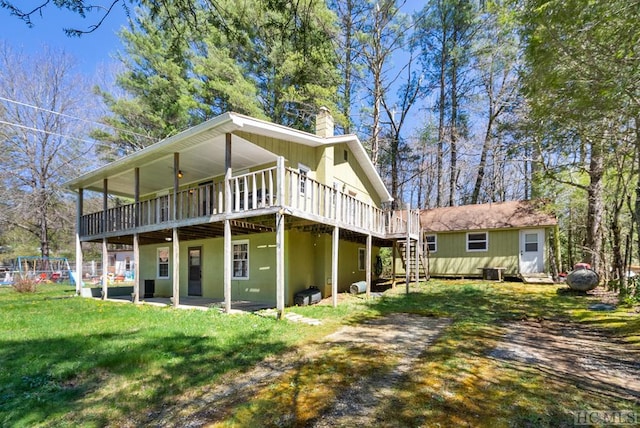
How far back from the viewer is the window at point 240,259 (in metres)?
11.4

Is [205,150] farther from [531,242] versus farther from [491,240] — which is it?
[531,242]

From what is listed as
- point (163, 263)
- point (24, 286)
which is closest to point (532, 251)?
point (163, 263)

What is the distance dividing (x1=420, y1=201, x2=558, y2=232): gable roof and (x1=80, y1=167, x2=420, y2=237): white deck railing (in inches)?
183

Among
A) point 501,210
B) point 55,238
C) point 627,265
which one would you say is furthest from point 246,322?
point 55,238

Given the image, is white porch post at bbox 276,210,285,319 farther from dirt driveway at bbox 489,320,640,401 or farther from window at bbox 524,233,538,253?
window at bbox 524,233,538,253

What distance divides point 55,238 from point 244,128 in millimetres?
29823

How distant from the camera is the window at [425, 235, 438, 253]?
58.2 ft

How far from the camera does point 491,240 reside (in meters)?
16.4

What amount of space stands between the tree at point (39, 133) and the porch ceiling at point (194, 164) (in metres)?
10.3

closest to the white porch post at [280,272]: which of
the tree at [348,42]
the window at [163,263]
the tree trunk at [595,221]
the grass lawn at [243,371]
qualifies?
the grass lawn at [243,371]

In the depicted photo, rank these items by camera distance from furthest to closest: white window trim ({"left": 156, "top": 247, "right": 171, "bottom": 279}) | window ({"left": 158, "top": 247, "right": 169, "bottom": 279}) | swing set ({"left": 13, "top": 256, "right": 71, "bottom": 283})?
swing set ({"left": 13, "top": 256, "right": 71, "bottom": 283})
window ({"left": 158, "top": 247, "right": 169, "bottom": 279})
white window trim ({"left": 156, "top": 247, "right": 171, "bottom": 279})

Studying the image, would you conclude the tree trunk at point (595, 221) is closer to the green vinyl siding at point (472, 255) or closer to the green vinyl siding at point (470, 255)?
the green vinyl siding at point (472, 255)

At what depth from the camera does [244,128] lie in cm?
845

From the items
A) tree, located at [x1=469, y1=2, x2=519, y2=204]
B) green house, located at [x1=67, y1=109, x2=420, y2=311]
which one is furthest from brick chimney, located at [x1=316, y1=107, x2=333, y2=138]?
tree, located at [x1=469, y1=2, x2=519, y2=204]
